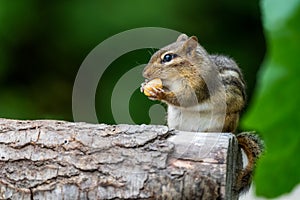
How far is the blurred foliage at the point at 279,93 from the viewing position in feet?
0.44

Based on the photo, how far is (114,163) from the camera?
35.5 inches

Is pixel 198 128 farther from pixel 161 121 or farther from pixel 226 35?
pixel 226 35

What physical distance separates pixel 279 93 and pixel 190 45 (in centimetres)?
131

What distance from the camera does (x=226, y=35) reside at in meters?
2.86

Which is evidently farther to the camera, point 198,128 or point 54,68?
point 54,68

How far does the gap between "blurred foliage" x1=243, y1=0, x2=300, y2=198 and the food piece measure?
3.66 feet

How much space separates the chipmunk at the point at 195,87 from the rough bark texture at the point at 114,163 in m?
0.32

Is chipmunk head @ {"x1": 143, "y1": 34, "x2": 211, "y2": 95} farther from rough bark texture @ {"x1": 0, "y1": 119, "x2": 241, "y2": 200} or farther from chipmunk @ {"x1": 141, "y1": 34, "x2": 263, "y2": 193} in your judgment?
rough bark texture @ {"x1": 0, "y1": 119, "x2": 241, "y2": 200}

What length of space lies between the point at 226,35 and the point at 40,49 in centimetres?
101

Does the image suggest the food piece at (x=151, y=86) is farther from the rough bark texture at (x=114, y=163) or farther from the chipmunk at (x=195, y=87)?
the rough bark texture at (x=114, y=163)

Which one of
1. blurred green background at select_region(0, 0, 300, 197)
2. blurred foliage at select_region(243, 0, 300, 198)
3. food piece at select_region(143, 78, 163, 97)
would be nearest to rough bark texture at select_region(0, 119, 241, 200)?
food piece at select_region(143, 78, 163, 97)

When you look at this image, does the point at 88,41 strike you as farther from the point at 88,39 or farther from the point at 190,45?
the point at 190,45

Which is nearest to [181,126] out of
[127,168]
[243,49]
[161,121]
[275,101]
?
[161,121]

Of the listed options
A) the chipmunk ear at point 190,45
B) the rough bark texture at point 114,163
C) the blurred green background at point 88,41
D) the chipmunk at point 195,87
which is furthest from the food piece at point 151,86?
the blurred green background at point 88,41
